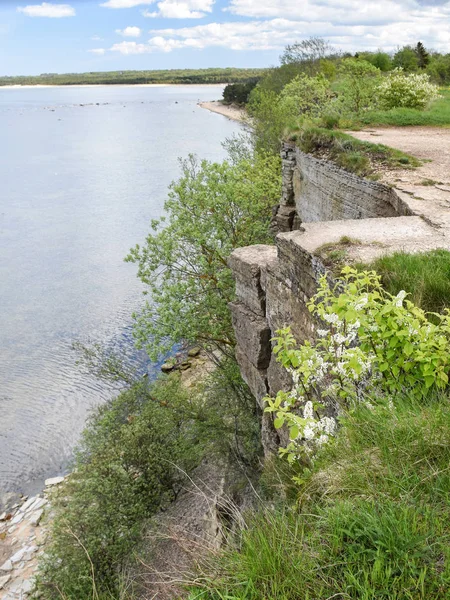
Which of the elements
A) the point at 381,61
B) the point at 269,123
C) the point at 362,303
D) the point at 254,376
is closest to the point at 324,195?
the point at 254,376

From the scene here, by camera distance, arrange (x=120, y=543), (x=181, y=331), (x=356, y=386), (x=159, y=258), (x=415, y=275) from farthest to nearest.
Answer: (x=159, y=258), (x=181, y=331), (x=120, y=543), (x=415, y=275), (x=356, y=386)

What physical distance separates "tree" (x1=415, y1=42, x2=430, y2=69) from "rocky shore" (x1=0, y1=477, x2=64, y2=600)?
39972 mm

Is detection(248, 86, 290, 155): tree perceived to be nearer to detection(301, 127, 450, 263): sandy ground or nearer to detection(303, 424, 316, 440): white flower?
detection(301, 127, 450, 263): sandy ground

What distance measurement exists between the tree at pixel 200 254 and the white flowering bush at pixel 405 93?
245 inches

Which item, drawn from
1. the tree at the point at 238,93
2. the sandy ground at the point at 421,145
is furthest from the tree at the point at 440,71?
the tree at the point at 238,93

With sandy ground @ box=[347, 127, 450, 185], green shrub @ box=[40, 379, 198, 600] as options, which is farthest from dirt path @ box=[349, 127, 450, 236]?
green shrub @ box=[40, 379, 198, 600]

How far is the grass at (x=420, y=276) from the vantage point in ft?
16.1

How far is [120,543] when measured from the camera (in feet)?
30.8

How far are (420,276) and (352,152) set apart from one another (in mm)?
6259

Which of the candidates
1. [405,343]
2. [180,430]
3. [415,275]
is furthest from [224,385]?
[405,343]

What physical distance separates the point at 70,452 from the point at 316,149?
1088 centimetres

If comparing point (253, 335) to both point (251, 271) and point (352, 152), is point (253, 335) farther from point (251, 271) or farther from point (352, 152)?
point (352, 152)

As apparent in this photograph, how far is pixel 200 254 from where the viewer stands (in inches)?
509

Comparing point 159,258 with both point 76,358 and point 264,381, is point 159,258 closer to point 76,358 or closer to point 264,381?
point 264,381
